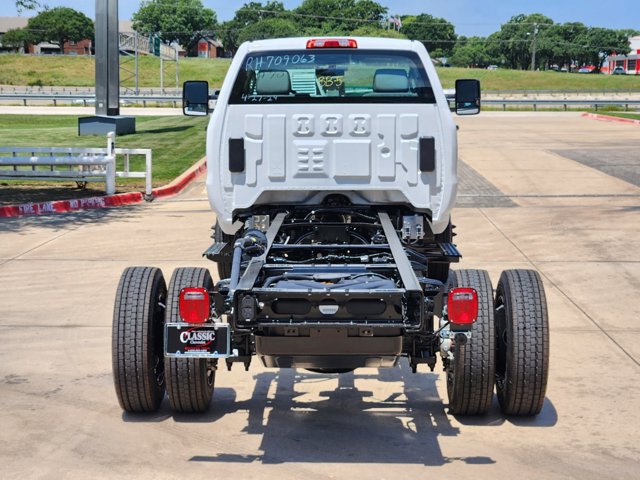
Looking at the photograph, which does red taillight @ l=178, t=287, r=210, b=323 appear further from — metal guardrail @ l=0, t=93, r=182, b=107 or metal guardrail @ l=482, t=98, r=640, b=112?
metal guardrail @ l=482, t=98, r=640, b=112

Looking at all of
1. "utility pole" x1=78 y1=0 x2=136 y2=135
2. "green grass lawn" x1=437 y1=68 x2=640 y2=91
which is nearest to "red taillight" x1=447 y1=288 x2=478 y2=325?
"utility pole" x1=78 y1=0 x2=136 y2=135

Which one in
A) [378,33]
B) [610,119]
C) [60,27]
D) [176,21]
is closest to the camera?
[610,119]

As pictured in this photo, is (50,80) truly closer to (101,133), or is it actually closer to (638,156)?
(101,133)

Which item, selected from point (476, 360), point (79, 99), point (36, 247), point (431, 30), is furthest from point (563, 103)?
point (431, 30)

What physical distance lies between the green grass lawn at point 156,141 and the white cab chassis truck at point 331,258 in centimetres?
1227

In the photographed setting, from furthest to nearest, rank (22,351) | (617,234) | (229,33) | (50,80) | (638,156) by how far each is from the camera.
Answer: (229,33) < (50,80) < (638,156) < (617,234) < (22,351)

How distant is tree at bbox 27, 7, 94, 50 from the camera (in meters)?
153

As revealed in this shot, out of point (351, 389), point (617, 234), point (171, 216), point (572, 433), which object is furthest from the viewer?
point (171, 216)

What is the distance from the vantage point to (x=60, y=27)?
502 ft

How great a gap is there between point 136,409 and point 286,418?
3.07 feet

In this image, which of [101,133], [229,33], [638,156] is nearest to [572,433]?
[638,156]

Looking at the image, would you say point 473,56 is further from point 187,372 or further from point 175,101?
point 187,372

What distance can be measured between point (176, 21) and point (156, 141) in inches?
5669

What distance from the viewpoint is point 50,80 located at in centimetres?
10594
